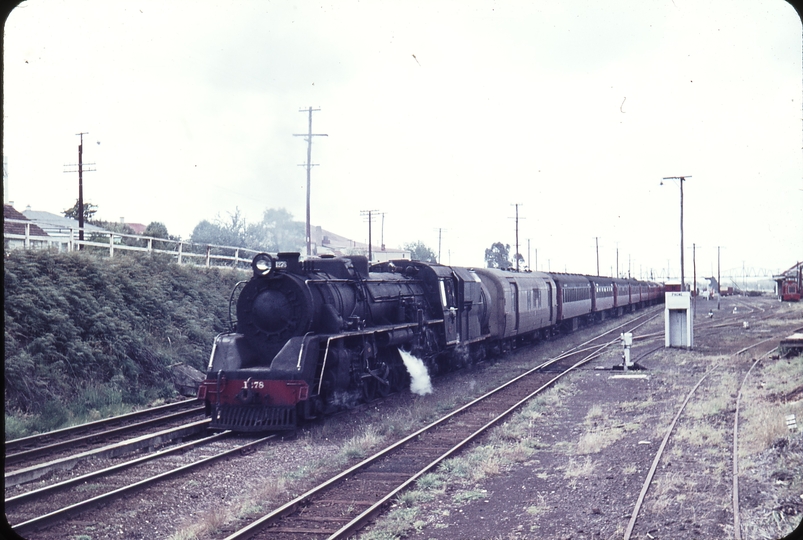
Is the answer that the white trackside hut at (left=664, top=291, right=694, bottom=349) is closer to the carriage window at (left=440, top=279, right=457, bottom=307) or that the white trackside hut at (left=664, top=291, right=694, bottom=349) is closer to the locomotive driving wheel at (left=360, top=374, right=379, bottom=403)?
the carriage window at (left=440, top=279, right=457, bottom=307)

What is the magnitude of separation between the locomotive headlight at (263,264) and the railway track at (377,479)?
412 centimetres

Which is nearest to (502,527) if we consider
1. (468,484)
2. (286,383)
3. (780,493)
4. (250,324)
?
(468,484)

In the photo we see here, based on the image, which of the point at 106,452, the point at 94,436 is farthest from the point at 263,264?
the point at 106,452

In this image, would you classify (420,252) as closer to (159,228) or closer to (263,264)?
(159,228)

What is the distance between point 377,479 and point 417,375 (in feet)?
23.8

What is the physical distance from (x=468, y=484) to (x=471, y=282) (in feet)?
37.4

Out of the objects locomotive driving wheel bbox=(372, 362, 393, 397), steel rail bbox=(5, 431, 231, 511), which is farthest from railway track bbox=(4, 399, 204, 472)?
locomotive driving wheel bbox=(372, 362, 393, 397)

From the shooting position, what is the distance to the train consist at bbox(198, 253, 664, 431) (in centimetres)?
1124

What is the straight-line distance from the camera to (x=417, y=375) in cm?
1573

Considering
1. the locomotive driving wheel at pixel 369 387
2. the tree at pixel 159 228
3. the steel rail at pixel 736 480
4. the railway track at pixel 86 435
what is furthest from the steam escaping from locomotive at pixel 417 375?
the tree at pixel 159 228

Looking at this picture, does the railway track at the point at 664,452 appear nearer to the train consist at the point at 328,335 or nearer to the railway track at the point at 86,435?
the train consist at the point at 328,335

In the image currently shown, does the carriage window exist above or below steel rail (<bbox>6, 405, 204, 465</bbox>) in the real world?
above

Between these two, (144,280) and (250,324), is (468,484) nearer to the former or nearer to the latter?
(250,324)

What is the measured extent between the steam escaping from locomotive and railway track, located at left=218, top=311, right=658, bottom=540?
1.72m
